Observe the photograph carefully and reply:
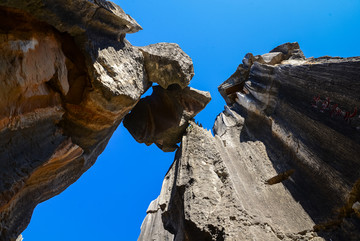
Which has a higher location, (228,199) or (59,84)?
(59,84)

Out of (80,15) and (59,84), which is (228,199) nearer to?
(59,84)

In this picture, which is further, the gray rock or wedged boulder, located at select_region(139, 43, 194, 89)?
the gray rock

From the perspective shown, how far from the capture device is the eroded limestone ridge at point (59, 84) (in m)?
5.46

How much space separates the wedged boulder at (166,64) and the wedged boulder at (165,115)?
1.74m

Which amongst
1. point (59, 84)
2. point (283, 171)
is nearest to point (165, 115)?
point (59, 84)

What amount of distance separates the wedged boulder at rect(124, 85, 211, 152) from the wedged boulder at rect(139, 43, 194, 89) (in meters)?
1.74

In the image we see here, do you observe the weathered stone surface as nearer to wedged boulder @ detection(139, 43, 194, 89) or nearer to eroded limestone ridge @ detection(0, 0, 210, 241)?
wedged boulder @ detection(139, 43, 194, 89)

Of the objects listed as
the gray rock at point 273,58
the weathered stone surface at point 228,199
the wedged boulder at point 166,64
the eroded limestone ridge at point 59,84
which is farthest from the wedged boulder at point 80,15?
the gray rock at point 273,58

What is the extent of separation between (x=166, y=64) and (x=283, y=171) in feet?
23.2

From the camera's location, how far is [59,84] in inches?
289

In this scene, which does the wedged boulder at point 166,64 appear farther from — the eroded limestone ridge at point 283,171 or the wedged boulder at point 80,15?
the eroded limestone ridge at point 283,171

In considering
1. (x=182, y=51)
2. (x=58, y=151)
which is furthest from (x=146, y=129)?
(x=58, y=151)

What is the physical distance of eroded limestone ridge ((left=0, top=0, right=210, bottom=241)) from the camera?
17.9 ft

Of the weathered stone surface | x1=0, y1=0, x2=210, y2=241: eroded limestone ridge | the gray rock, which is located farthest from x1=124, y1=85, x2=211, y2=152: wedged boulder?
the gray rock
